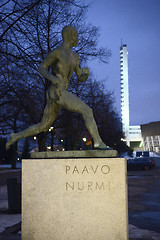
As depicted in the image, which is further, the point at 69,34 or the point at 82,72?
the point at 82,72

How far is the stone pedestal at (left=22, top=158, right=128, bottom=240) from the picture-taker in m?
3.98

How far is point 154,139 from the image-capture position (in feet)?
315

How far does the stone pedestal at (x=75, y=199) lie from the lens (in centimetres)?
398

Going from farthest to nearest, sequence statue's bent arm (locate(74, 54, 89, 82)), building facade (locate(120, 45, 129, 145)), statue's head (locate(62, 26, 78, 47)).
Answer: building facade (locate(120, 45, 129, 145))
statue's bent arm (locate(74, 54, 89, 82))
statue's head (locate(62, 26, 78, 47))

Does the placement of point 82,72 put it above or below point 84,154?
above

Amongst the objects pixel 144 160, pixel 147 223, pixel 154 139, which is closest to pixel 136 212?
pixel 147 223

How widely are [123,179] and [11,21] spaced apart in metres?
9.61

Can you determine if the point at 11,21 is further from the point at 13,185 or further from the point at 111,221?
the point at 111,221

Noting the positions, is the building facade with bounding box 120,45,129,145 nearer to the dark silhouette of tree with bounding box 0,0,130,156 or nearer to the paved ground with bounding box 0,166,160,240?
the dark silhouette of tree with bounding box 0,0,130,156

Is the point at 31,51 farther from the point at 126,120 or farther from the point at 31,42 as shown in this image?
the point at 126,120

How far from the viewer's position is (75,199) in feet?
13.4

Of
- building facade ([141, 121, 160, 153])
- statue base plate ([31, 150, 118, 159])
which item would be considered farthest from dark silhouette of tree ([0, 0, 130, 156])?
building facade ([141, 121, 160, 153])

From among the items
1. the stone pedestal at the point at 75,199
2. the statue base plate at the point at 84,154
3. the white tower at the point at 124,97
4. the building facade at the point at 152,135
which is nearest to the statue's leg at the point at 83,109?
the statue base plate at the point at 84,154

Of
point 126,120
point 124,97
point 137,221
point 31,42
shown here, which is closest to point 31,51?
point 31,42
